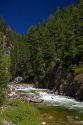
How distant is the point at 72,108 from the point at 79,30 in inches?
1042

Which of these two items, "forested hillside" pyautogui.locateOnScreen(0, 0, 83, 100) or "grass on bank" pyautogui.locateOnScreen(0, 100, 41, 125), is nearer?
"grass on bank" pyautogui.locateOnScreen(0, 100, 41, 125)

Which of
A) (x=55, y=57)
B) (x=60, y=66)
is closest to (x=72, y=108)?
(x=60, y=66)

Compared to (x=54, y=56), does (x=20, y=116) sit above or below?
below

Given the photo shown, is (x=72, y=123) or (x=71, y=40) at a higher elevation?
(x=71, y=40)

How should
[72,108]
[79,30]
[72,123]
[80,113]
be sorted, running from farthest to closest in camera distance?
[79,30], [72,108], [80,113], [72,123]

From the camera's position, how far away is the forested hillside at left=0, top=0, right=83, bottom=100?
5125cm

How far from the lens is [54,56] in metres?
77.4

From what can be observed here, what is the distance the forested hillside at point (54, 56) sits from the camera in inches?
2018

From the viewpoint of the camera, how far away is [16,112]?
26.0m

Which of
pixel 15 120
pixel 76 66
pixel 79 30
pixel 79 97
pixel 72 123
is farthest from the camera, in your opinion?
pixel 79 30

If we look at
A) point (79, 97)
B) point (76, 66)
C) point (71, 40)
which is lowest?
point (79, 97)

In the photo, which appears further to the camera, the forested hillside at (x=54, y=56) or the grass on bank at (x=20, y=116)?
the forested hillside at (x=54, y=56)

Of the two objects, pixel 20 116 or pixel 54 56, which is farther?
pixel 54 56

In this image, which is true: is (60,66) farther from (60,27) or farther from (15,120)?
(15,120)
